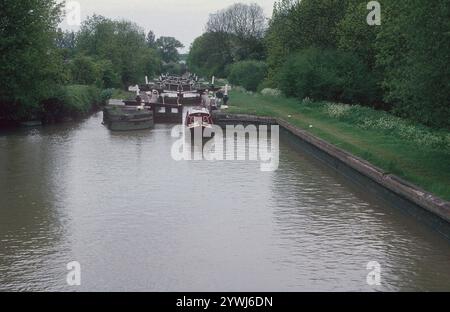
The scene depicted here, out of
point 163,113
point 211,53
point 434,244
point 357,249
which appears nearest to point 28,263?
point 357,249

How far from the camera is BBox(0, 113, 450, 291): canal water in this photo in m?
11.1

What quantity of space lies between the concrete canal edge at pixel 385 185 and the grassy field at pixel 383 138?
0.33m

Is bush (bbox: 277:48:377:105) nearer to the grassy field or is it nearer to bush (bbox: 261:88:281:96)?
the grassy field

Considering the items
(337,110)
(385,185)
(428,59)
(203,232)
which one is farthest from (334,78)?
(203,232)

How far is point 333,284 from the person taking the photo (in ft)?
35.6

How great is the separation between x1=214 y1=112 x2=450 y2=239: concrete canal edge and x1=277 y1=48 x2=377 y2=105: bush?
459 inches

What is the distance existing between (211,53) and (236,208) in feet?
313

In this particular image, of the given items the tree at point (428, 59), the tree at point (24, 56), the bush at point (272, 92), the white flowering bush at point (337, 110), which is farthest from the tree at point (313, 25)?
the tree at point (428, 59)

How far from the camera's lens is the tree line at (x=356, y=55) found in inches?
621

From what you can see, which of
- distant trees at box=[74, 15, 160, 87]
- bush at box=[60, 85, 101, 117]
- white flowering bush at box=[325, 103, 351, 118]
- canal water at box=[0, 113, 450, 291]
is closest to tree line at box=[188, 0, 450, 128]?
white flowering bush at box=[325, 103, 351, 118]

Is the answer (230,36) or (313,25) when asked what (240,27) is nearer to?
(230,36)

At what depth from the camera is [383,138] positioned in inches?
973

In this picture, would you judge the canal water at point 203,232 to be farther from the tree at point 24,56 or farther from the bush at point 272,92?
the bush at point 272,92
